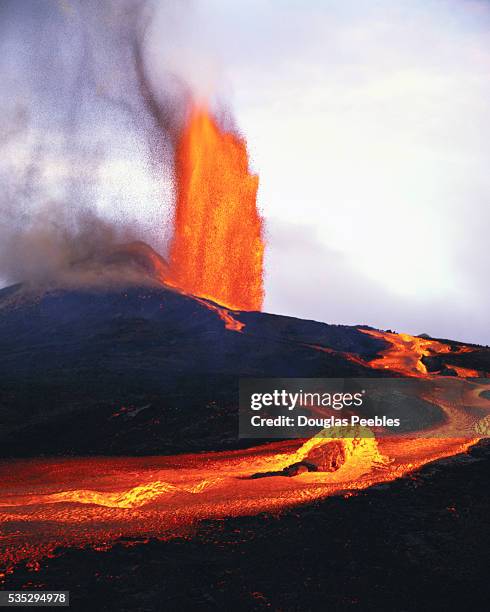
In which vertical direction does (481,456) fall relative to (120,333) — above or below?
below

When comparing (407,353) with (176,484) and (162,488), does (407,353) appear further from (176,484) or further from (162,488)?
(162,488)

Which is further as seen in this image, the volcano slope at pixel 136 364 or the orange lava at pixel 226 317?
the orange lava at pixel 226 317

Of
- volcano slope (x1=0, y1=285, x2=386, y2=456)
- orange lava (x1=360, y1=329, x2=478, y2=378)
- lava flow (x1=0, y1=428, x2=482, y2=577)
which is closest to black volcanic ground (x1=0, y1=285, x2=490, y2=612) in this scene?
volcano slope (x1=0, y1=285, x2=386, y2=456)

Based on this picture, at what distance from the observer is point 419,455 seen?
82.9 ft

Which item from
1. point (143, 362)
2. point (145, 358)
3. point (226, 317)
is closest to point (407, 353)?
point (226, 317)

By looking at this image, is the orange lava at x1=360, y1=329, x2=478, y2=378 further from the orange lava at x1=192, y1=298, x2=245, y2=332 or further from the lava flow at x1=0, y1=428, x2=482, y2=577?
the lava flow at x1=0, y1=428, x2=482, y2=577

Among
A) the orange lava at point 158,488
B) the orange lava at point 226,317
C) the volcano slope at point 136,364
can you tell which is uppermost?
the orange lava at point 226,317

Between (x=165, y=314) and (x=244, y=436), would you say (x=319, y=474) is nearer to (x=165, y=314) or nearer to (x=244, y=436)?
(x=244, y=436)

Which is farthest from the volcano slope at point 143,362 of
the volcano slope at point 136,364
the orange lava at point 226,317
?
the orange lava at point 226,317

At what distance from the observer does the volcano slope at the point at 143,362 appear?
104 feet

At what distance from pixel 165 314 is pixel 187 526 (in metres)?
58.0

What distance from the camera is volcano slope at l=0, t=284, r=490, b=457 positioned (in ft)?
104

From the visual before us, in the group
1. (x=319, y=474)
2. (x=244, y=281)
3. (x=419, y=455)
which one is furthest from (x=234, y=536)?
(x=244, y=281)

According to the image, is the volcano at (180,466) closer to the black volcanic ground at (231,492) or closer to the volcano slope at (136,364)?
the black volcanic ground at (231,492)
